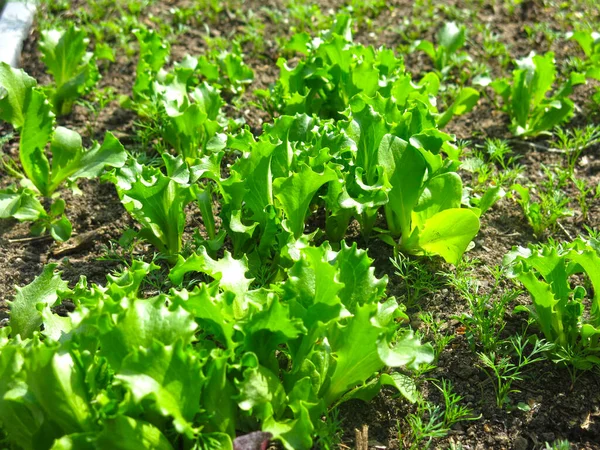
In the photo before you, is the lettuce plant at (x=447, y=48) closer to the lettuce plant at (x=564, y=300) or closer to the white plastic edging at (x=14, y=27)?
the lettuce plant at (x=564, y=300)

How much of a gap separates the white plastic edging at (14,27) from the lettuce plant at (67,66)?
1.27 ft

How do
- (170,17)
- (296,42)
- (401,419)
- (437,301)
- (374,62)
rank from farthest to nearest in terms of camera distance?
(170,17), (296,42), (374,62), (437,301), (401,419)

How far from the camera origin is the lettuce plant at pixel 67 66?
3797 mm

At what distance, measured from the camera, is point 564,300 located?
8.19ft

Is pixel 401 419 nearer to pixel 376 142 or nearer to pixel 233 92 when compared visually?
pixel 376 142

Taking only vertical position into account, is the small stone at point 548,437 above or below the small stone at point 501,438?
above

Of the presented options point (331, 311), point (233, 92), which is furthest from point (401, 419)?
point (233, 92)

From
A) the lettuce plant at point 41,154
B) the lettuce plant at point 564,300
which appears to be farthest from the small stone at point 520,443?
the lettuce plant at point 41,154

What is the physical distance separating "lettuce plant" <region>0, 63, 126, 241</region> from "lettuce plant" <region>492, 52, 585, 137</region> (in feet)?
6.63

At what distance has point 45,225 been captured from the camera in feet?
10.3

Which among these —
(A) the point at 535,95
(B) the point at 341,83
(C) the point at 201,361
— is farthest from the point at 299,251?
(A) the point at 535,95

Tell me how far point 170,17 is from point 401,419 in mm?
3407

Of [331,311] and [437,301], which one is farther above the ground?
[331,311]

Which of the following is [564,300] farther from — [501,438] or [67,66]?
[67,66]
